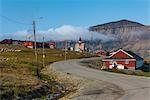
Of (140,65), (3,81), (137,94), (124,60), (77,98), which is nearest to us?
(77,98)

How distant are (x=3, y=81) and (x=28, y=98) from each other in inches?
285

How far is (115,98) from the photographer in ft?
93.0

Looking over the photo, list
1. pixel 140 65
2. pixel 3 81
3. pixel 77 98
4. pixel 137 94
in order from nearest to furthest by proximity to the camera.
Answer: pixel 77 98, pixel 137 94, pixel 3 81, pixel 140 65

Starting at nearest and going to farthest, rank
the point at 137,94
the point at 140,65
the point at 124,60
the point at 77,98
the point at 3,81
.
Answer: the point at 77,98 → the point at 137,94 → the point at 3,81 → the point at 124,60 → the point at 140,65

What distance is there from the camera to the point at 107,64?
283 feet

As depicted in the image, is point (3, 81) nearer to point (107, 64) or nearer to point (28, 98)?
point (28, 98)

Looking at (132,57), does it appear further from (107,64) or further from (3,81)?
(3,81)

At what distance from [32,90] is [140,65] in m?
64.5

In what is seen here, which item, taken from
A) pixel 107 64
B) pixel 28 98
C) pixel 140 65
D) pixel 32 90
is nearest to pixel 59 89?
pixel 32 90

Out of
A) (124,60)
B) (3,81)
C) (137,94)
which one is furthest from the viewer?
(124,60)

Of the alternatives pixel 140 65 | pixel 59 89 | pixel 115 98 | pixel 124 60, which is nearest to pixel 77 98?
Result: pixel 115 98

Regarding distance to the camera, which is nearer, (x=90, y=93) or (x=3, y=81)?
(x=90, y=93)

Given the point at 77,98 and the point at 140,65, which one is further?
the point at 140,65

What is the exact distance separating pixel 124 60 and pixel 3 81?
53820 millimetres
